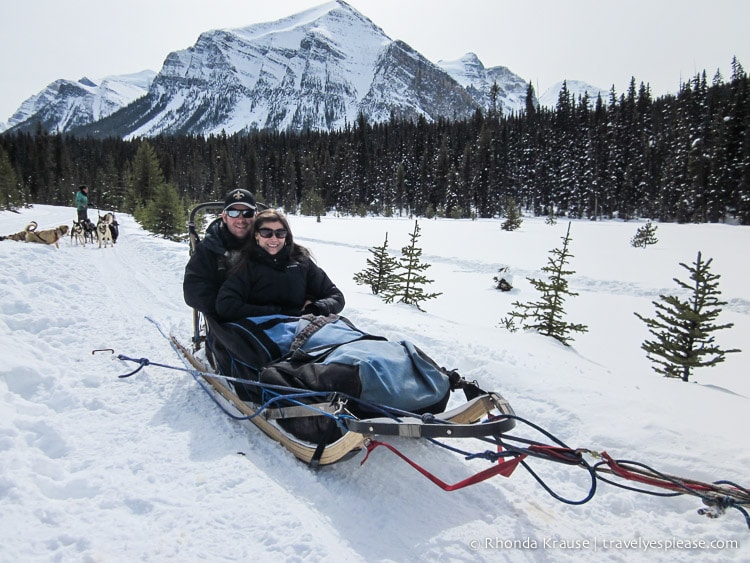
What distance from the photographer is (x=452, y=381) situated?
10.2 feet

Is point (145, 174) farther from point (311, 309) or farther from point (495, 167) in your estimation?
point (311, 309)

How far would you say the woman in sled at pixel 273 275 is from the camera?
407 cm

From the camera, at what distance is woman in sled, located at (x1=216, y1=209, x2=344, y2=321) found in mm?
4070

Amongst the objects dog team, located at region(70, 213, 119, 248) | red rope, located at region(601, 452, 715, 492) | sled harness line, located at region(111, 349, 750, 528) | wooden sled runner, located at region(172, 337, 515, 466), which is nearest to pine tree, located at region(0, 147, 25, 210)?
dog team, located at region(70, 213, 119, 248)

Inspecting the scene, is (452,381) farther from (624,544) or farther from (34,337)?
(34,337)

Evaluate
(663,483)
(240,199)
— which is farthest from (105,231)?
(663,483)

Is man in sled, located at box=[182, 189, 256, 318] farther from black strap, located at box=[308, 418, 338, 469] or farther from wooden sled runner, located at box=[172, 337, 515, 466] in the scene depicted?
black strap, located at box=[308, 418, 338, 469]

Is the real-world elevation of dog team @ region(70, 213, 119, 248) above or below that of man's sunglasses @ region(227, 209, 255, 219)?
below

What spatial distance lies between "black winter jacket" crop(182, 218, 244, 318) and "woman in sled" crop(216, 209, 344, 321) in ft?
0.76

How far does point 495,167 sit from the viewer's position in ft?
194

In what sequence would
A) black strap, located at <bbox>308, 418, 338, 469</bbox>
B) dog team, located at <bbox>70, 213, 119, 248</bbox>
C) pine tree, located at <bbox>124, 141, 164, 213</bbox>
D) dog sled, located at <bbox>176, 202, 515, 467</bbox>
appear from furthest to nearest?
1. pine tree, located at <bbox>124, 141, 164, 213</bbox>
2. dog team, located at <bbox>70, 213, 119, 248</bbox>
3. black strap, located at <bbox>308, 418, 338, 469</bbox>
4. dog sled, located at <bbox>176, 202, 515, 467</bbox>

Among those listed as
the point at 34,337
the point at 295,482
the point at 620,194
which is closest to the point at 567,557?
the point at 295,482

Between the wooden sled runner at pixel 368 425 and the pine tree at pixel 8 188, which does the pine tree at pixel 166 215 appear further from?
the pine tree at pixel 8 188

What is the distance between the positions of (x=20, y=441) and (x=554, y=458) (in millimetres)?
3169
